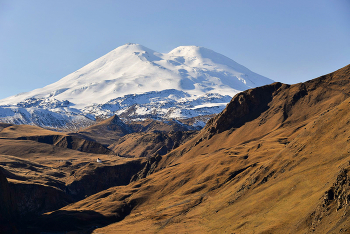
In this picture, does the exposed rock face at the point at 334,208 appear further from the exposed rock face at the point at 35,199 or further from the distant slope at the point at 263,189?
the exposed rock face at the point at 35,199

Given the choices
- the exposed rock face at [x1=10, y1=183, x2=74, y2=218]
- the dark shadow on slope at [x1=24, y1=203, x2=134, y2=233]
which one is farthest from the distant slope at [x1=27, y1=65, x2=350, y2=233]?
the exposed rock face at [x1=10, y1=183, x2=74, y2=218]

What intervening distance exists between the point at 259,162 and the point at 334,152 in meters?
40.6

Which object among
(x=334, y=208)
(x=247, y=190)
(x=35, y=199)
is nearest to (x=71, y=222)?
(x=35, y=199)

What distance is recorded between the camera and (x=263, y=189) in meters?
93.2

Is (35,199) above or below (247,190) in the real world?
below

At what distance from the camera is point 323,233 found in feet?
184

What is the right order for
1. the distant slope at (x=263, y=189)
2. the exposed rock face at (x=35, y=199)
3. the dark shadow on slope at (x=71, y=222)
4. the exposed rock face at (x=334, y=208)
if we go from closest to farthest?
1. the exposed rock face at (x=334, y=208)
2. the distant slope at (x=263, y=189)
3. the dark shadow on slope at (x=71, y=222)
4. the exposed rock face at (x=35, y=199)

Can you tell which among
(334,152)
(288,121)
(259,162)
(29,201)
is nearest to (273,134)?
(288,121)

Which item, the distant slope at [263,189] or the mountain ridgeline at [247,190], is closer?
the distant slope at [263,189]

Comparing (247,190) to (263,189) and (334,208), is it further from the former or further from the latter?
(334,208)

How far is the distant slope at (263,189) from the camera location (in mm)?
66438

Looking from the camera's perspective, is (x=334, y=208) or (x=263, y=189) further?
(x=263, y=189)

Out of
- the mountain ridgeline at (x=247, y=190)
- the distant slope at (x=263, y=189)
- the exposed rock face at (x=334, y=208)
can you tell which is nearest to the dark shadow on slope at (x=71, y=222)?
the mountain ridgeline at (x=247, y=190)

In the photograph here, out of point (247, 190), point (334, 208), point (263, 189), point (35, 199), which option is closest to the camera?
point (334, 208)
